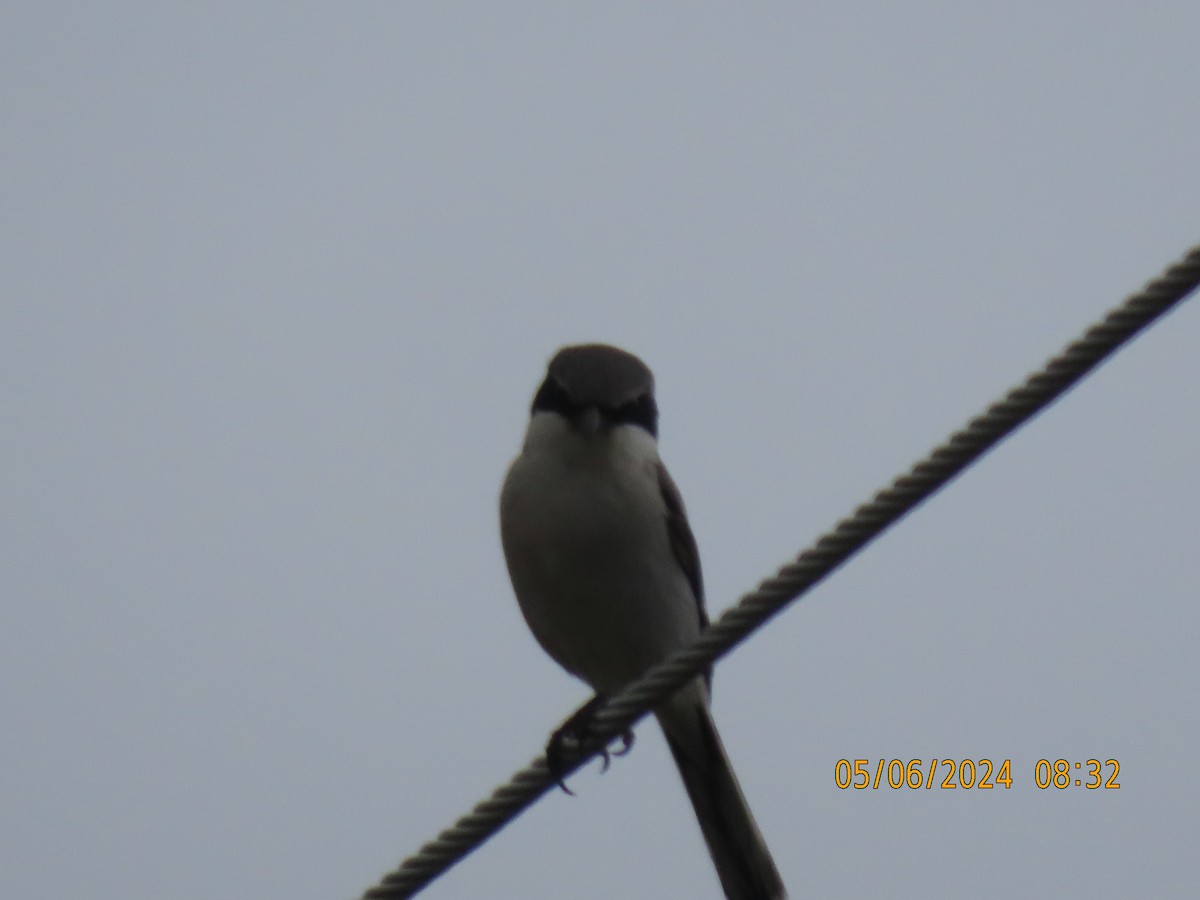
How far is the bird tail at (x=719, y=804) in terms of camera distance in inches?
198

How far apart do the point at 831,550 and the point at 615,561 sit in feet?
6.12

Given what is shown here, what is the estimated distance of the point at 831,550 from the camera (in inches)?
124

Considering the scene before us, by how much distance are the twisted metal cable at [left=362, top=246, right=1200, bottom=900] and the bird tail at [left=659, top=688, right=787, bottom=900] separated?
51.8 inches

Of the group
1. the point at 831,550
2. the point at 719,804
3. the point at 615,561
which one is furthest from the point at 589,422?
the point at 831,550

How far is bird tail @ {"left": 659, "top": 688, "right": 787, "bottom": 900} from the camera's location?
5020mm

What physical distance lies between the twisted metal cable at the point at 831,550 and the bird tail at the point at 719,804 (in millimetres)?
1315

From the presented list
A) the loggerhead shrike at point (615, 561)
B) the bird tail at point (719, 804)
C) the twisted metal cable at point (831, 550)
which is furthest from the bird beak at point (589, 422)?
the twisted metal cable at point (831, 550)

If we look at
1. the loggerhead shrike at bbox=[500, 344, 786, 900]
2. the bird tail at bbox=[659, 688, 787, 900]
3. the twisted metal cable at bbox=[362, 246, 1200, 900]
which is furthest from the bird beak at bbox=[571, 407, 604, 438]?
the twisted metal cable at bbox=[362, 246, 1200, 900]

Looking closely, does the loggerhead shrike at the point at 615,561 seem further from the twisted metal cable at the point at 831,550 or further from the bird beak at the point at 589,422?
the twisted metal cable at the point at 831,550

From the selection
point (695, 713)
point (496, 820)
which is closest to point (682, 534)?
point (695, 713)

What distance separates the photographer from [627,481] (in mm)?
5004

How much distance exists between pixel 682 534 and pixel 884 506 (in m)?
2.14

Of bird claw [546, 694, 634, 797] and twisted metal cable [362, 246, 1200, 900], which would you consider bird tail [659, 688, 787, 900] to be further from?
twisted metal cable [362, 246, 1200, 900]

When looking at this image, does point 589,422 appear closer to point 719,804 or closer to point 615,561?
point 615,561
